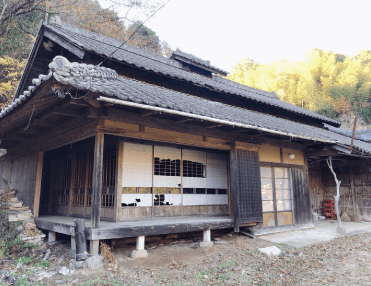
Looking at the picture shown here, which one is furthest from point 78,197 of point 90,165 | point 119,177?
point 119,177

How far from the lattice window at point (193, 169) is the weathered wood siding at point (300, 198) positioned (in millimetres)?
3272

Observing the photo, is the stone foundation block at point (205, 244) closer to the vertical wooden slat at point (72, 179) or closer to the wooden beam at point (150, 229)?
the wooden beam at point (150, 229)

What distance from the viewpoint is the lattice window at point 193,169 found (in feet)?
26.9

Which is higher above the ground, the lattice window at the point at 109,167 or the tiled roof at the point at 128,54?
the tiled roof at the point at 128,54

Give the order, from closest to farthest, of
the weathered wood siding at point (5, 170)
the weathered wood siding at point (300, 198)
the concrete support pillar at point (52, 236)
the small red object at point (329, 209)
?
the concrete support pillar at point (52, 236)
the weathered wood siding at point (300, 198)
the weathered wood siding at point (5, 170)
the small red object at point (329, 209)

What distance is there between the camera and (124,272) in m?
5.04

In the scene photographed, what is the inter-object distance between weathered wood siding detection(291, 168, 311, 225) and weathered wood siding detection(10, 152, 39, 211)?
830 cm

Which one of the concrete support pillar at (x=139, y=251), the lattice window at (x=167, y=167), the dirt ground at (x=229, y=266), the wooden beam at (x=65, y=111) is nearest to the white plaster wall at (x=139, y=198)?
the lattice window at (x=167, y=167)

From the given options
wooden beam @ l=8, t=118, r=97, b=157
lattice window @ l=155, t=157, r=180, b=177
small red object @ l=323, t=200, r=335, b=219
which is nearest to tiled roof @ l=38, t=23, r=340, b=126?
wooden beam @ l=8, t=118, r=97, b=157

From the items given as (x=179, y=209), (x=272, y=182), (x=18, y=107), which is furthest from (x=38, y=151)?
(x=272, y=182)

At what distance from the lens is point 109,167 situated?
23.6ft

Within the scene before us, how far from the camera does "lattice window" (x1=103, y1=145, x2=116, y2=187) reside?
703 centimetres

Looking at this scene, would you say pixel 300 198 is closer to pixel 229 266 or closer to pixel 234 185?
pixel 234 185

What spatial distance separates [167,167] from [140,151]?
0.96 m
